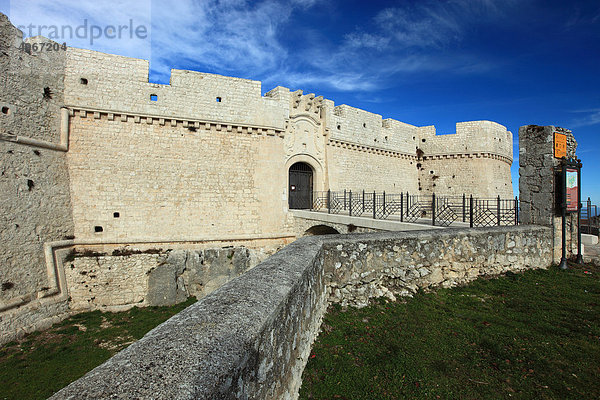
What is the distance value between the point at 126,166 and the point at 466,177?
19.7 metres

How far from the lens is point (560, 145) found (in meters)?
7.18

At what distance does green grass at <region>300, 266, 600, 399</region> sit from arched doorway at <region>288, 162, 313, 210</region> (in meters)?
11.5

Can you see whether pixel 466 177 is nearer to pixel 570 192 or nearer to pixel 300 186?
pixel 300 186

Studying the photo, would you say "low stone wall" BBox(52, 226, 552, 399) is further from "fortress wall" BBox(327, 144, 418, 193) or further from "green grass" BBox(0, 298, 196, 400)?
"fortress wall" BBox(327, 144, 418, 193)

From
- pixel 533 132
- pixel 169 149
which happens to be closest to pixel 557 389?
pixel 533 132

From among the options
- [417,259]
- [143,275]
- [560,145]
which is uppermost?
[560,145]

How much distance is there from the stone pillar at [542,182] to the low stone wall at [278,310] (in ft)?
4.64

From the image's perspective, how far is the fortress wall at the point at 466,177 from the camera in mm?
19266

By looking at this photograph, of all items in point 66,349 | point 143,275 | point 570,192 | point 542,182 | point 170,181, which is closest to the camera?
point 570,192

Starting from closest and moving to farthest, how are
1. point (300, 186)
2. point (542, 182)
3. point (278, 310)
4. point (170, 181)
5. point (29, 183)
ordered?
1. point (278, 310)
2. point (542, 182)
3. point (29, 183)
4. point (170, 181)
5. point (300, 186)

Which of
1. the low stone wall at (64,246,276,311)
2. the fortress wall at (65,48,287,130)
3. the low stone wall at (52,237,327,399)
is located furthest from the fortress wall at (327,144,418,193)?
the low stone wall at (52,237,327,399)

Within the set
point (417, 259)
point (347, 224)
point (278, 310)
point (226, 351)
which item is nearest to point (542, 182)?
point (417, 259)

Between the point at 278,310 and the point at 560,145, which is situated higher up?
the point at 560,145

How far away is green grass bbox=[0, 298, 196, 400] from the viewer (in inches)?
285
